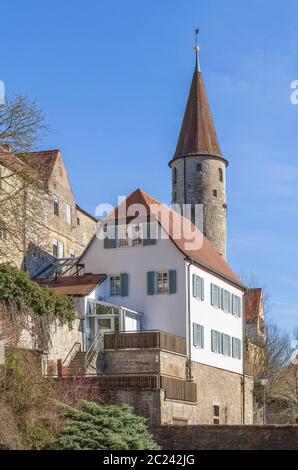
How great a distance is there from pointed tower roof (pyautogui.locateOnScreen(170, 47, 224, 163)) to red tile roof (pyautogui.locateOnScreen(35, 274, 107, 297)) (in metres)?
29.3

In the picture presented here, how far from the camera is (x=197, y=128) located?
3022 inches

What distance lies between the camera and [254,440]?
34.9m

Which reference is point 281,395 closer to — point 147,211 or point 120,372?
point 147,211

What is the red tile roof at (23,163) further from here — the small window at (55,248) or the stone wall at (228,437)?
the small window at (55,248)

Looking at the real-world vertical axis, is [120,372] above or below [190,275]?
below

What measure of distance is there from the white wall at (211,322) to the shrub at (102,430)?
1465 centimetres

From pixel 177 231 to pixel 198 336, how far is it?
232 inches

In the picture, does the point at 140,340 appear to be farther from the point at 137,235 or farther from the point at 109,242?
the point at 109,242

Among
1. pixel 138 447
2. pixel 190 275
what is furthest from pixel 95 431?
pixel 190 275

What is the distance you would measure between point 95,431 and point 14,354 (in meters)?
4.63

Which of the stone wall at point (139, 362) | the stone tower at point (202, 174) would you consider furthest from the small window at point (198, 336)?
the stone tower at point (202, 174)

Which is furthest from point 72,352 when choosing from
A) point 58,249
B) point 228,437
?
point 58,249

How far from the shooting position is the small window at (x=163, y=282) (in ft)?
153

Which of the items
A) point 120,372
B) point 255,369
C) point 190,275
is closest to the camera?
point 120,372
